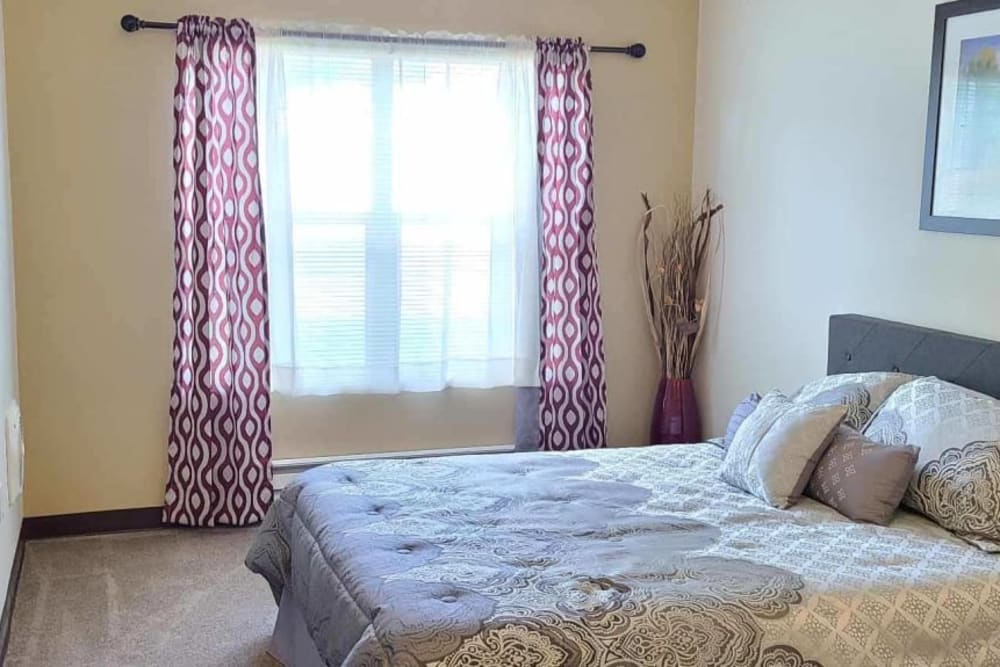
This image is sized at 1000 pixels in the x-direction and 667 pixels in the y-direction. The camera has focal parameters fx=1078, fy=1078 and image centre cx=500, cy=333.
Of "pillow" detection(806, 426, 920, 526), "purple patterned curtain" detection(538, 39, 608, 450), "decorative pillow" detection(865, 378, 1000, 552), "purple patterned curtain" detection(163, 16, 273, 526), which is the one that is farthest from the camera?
"purple patterned curtain" detection(538, 39, 608, 450)

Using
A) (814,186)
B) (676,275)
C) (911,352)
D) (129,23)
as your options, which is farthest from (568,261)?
(129,23)

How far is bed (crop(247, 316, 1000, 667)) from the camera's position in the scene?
2211 millimetres

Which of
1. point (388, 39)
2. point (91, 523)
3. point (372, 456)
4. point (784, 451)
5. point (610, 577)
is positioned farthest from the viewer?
point (372, 456)

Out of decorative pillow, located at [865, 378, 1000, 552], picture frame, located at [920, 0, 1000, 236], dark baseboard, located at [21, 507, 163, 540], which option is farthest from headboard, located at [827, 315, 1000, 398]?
dark baseboard, located at [21, 507, 163, 540]

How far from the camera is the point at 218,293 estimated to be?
13.9 ft

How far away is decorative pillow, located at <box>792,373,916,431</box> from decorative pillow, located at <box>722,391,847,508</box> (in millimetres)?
132

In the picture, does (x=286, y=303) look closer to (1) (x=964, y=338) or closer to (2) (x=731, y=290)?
(2) (x=731, y=290)

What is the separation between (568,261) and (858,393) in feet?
5.60

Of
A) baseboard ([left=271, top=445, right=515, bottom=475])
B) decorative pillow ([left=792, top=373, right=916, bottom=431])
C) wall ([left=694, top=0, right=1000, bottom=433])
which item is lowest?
baseboard ([left=271, top=445, right=515, bottom=475])

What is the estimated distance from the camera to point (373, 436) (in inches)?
183

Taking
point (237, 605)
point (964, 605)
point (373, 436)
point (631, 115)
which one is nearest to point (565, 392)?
point (373, 436)

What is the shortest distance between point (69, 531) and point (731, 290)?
9.45ft

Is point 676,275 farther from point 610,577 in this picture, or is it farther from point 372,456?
point 610,577

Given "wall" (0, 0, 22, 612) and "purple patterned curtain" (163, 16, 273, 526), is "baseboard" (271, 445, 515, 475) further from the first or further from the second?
"wall" (0, 0, 22, 612)
